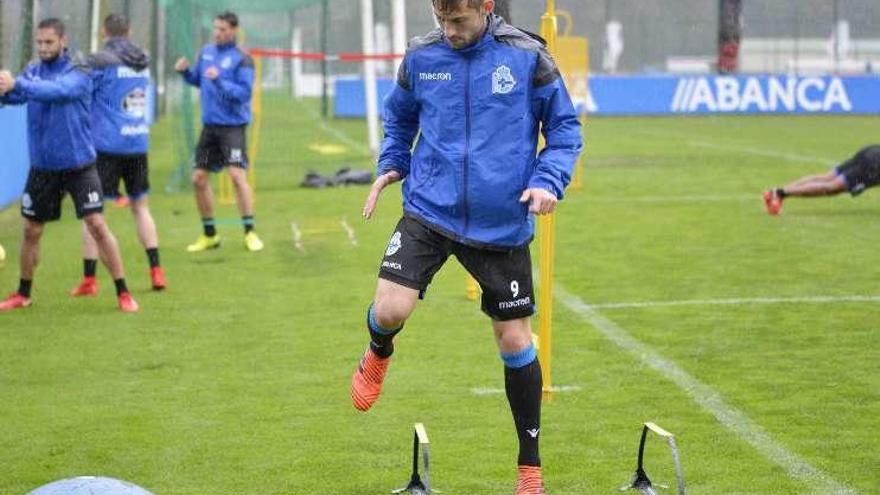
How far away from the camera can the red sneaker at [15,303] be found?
39.8 feet

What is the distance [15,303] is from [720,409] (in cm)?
605

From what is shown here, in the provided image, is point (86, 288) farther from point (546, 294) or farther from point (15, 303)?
point (546, 294)

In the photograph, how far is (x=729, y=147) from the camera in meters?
31.3

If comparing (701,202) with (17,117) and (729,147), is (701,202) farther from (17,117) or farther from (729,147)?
(729,147)

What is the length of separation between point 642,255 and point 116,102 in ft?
15.9

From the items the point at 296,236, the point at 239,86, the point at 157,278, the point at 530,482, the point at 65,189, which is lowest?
the point at 296,236

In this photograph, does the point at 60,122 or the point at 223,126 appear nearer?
the point at 60,122

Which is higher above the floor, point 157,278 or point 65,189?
point 65,189

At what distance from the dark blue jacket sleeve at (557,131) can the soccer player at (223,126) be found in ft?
31.2

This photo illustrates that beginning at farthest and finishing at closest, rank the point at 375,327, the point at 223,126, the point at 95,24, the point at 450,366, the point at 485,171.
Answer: the point at 95,24 < the point at 223,126 < the point at 450,366 < the point at 375,327 < the point at 485,171

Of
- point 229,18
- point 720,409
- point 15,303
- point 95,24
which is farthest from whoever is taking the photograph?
point 95,24

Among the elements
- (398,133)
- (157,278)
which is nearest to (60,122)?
(157,278)

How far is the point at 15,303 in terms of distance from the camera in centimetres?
1220

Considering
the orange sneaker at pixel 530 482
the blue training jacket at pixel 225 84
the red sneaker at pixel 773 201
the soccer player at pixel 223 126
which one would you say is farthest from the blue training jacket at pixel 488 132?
the red sneaker at pixel 773 201
